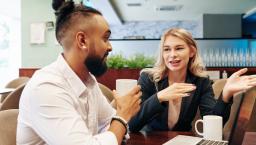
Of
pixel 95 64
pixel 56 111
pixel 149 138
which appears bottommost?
pixel 149 138

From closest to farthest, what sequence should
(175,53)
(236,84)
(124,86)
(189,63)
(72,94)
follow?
(72,94) < (124,86) < (236,84) < (175,53) < (189,63)

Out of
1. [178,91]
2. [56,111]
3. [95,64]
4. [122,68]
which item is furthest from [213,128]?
[122,68]

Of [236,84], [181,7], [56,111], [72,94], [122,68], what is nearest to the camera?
[56,111]

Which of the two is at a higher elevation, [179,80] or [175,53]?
[175,53]

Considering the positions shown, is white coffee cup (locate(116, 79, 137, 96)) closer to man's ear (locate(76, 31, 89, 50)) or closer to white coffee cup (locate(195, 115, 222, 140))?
man's ear (locate(76, 31, 89, 50))

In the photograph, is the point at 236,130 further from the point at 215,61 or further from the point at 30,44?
the point at 30,44

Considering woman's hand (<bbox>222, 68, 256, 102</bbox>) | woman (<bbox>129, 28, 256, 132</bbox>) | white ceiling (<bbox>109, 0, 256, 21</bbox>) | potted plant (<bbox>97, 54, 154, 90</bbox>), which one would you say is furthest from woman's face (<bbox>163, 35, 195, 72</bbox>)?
white ceiling (<bbox>109, 0, 256, 21</bbox>)

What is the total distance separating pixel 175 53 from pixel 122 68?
160cm

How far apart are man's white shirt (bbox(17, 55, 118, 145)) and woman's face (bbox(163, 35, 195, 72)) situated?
0.85 m

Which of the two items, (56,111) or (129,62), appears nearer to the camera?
(56,111)

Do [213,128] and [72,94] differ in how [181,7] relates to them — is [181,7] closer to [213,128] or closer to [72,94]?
[213,128]

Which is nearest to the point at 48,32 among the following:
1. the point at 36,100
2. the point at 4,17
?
the point at 36,100

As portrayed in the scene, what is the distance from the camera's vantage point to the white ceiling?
7866mm

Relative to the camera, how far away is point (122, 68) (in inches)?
134
